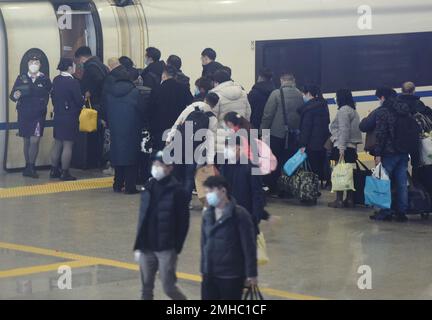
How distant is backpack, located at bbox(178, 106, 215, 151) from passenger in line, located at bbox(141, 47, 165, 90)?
9.40 feet

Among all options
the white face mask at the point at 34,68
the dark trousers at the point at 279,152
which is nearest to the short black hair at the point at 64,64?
the white face mask at the point at 34,68

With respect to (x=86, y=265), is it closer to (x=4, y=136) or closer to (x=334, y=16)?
(x=4, y=136)

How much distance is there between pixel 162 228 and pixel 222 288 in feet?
2.34

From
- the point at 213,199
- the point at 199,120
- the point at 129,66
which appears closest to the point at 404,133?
the point at 199,120

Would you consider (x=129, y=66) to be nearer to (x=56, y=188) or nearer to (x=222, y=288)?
(x=56, y=188)

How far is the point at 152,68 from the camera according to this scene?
56.1 feet

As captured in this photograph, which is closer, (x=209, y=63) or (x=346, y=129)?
(x=346, y=129)

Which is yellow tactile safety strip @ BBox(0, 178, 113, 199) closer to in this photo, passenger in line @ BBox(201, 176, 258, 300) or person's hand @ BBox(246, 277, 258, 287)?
passenger in line @ BBox(201, 176, 258, 300)

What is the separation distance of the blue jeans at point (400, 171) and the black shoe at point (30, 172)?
5.38 metres

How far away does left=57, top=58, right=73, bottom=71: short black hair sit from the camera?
17.0 m

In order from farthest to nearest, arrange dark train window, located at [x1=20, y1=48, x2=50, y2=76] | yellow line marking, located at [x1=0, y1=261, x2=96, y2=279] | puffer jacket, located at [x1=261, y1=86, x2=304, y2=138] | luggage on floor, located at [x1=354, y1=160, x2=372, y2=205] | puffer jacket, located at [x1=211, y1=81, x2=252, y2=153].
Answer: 1. dark train window, located at [x1=20, y1=48, x2=50, y2=76]
2. puffer jacket, located at [x1=261, y1=86, x2=304, y2=138]
3. luggage on floor, located at [x1=354, y1=160, x2=372, y2=205]
4. puffer jacket, located at [x1=211, y1=81, x2=252, y2=153]
5. yellow line marking, located at [x1=0, y1=261, x2=96, y2=279]

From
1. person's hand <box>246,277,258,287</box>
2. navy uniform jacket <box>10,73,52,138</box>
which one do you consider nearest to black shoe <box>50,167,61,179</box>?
navy uniform jacket <box>10,73,52,138</box>

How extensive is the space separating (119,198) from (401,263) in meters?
4.87

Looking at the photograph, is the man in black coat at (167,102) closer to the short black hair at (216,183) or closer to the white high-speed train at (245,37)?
the white high-speed train at (245,37)
